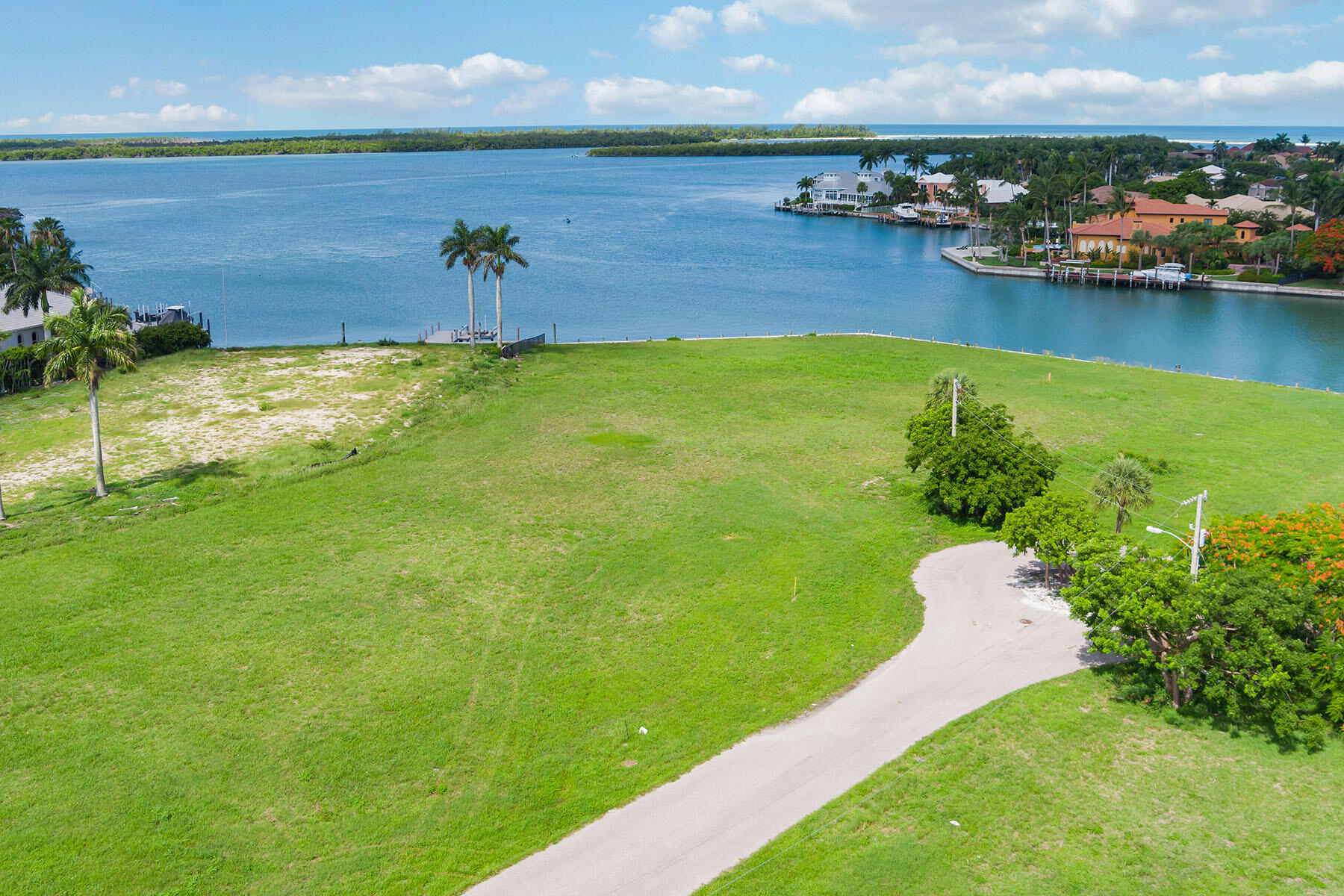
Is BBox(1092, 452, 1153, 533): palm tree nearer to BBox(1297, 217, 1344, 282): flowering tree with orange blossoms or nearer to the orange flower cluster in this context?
the orange flower cluster

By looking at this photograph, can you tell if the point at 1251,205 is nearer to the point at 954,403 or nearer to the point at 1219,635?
the point at 954,403

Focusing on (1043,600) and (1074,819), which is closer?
(1074,819)

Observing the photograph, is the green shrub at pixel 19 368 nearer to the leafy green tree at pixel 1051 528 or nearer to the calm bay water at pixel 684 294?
the calm bay water at pixel 684 294

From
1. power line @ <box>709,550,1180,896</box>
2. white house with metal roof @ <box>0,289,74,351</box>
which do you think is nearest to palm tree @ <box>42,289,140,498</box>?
white house with metal roof @ <box>0,289,74,351</box>

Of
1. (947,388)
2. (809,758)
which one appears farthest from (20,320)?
(809,758)

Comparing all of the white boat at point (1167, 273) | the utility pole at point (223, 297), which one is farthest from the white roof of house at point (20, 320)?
the white boat at point (1167, 273)

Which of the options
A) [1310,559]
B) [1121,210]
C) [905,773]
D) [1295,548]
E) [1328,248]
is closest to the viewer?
[905,773]
